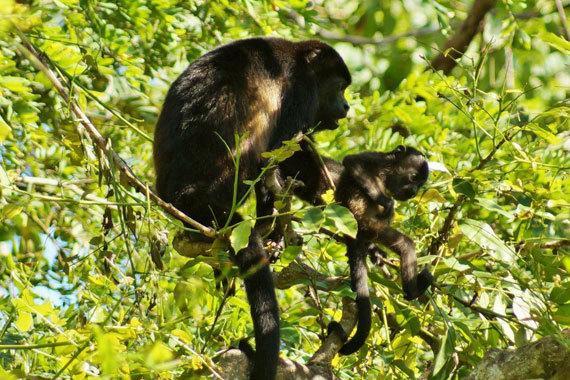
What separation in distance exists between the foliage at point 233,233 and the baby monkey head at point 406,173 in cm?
10

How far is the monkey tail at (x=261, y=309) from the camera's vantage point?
9.19 feet

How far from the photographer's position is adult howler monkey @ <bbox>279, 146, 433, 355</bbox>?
10.8 ft

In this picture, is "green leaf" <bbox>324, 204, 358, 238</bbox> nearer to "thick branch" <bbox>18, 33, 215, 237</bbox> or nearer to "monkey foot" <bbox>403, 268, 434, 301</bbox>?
"thick branch" <bbox>18, 33, 215, 237</bbox>

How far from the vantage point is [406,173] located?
3.96m

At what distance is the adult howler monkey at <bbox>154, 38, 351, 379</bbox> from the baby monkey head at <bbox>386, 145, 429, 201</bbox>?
0.52m

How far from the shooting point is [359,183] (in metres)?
3.82

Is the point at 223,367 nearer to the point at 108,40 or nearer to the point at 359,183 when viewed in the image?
the point at 359,183

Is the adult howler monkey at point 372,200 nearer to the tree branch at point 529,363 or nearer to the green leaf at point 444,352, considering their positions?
the green leaf at point 444,352

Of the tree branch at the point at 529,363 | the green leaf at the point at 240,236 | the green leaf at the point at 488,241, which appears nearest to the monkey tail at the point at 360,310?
the green leaf at the point at 488,241

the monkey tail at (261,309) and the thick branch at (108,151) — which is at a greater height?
the thick branch at (108,151)

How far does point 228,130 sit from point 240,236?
1305 millimetres

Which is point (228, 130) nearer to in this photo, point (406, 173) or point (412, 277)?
point (406, 173)

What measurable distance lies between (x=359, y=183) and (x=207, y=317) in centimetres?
93

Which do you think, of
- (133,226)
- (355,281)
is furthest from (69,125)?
(355,281)
